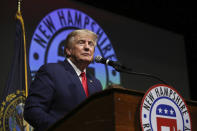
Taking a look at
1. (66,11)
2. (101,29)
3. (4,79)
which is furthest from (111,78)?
(4,79)

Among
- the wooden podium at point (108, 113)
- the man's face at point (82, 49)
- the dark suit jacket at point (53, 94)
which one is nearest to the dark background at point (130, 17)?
the man's face at point (82, 49)

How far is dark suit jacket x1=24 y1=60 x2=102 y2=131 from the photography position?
189 centimetres

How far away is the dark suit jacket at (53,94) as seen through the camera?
1.89 metres

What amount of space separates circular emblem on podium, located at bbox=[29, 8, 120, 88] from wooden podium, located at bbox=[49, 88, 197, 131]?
1.99 m

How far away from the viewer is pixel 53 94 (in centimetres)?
201

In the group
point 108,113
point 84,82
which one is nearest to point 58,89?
point 84,82

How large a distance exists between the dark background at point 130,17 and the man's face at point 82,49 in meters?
1.14

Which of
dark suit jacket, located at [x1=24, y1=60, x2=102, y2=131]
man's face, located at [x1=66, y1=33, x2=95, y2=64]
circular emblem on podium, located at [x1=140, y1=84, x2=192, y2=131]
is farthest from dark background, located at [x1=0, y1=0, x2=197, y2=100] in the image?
circular emblem on podium, located at [x1=140, y1=84, x2=192, y2=131]

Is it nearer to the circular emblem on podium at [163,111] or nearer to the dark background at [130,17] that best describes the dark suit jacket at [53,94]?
the circular emblem on podium at [163,111]

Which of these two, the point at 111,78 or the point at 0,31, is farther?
the point at 111,78

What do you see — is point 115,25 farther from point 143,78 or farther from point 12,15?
point 12,15

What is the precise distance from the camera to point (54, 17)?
3.72 metres

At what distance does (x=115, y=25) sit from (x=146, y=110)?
306cm

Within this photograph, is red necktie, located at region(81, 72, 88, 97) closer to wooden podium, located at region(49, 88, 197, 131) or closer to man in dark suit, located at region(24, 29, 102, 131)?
man in dark suit, located at region(24, 29, 102, 131)
